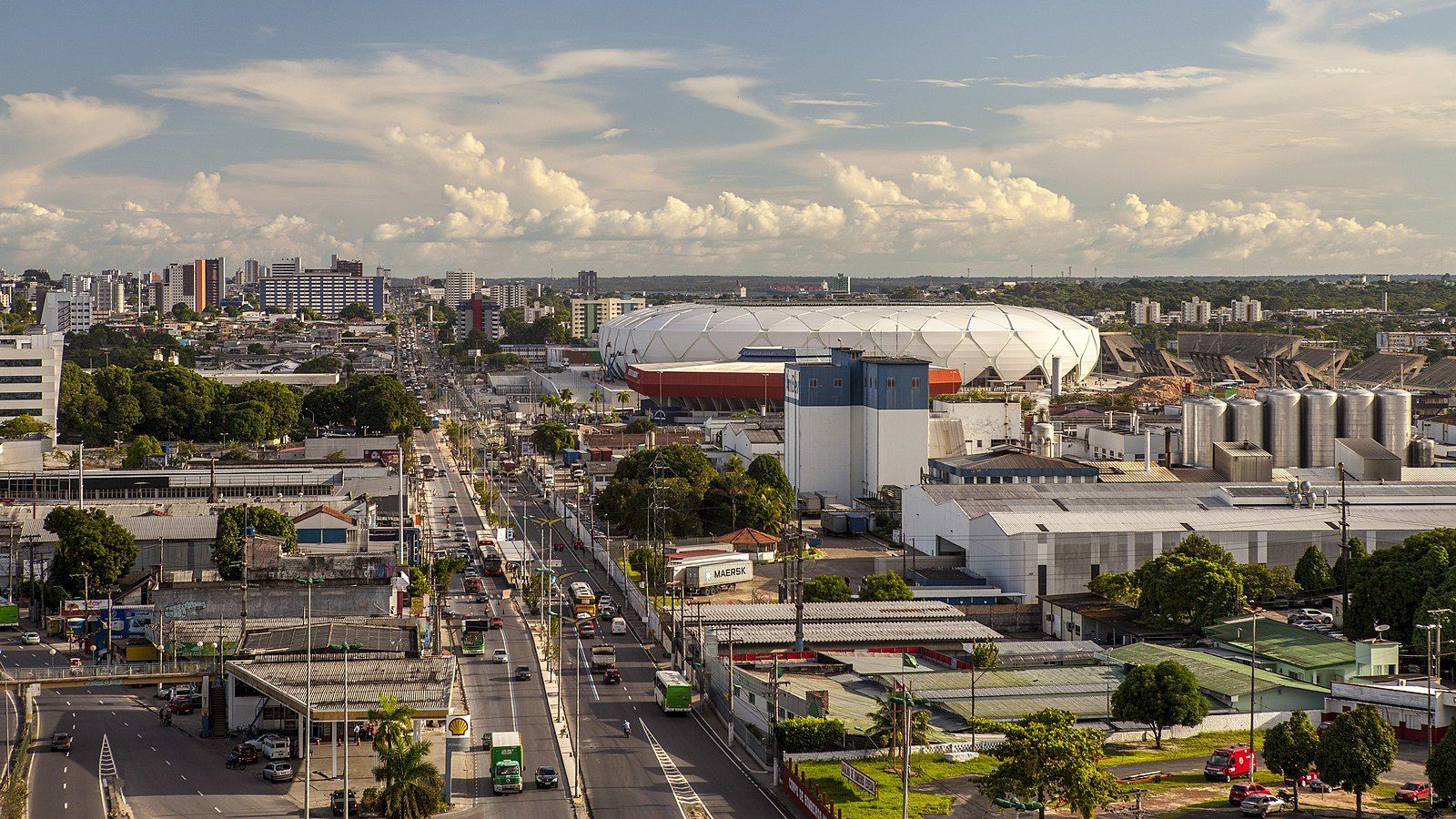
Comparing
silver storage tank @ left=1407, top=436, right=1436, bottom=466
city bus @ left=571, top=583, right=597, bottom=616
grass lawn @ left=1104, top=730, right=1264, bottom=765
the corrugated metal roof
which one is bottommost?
grass lawn @ left=1104, top=730, right=1264, bottom=765

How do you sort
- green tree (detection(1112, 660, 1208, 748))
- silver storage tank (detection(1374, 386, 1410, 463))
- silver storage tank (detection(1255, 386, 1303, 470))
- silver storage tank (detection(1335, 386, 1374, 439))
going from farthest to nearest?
1. silver storage tank (detection(1374, 386, 1410, 463))
2. silver storage tank (detection(1335, 386, 1374, 439))
3. silver storage tank (detection(1255, 386, 1303, 470))
4. green tree (detection(1112, 660, 1208, 748))

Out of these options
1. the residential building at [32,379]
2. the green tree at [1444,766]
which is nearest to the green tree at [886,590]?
the green tree at [1444,766]

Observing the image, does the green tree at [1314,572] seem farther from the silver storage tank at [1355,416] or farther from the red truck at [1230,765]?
the silver storage tank at [1355,416]

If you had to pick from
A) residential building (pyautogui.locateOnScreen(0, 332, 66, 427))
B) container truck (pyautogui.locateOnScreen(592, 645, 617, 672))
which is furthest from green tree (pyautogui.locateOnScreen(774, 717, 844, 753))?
residential building (pyautogui.locateOnScreen(0, 332, 66, 427))

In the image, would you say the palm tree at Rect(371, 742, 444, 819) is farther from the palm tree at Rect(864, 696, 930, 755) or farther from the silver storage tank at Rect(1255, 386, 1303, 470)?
the silver storage tank at Rect(1255, 386, 1303, 470)

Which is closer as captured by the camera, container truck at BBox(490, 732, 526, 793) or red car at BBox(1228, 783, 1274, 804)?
red car at BBox(1228, 783, 1274, 804)
